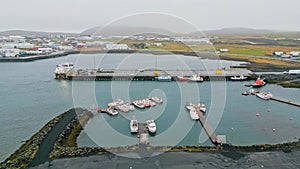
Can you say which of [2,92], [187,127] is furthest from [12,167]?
[2,92]

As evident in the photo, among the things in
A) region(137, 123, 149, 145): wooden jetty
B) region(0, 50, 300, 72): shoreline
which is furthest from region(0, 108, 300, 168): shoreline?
region(0, 50, 300, 72): shoreline

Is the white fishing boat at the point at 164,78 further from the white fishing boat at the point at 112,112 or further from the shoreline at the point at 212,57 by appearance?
the shoreline at the point at 212,57

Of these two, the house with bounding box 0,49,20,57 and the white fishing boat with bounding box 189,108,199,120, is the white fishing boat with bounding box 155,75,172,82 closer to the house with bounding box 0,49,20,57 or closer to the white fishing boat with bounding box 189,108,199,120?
the white fishing boat with bounding box 189,108,199,120

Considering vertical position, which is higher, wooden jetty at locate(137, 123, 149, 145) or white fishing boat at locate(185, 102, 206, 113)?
white fishing boat at locate(185, 102, 206, 113)

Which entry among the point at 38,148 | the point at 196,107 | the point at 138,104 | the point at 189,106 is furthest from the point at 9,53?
the point at 38,148

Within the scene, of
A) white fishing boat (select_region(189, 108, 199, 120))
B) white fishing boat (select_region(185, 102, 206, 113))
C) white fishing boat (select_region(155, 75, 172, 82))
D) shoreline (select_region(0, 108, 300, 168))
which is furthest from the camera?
white fishing boat (select_region(155, 75, 172, 82))

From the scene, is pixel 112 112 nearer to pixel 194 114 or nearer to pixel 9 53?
pixel 194 114

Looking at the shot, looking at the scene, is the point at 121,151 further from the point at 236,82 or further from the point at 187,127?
the point at 236,82
